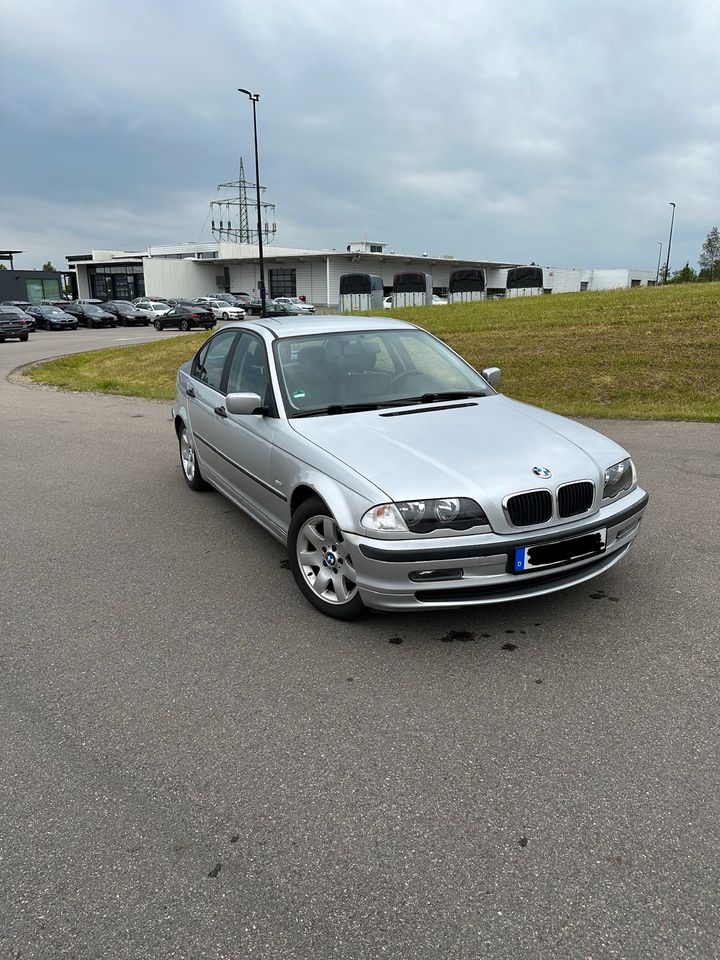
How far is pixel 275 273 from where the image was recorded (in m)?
71.4

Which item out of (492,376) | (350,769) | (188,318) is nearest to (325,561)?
(350,769)

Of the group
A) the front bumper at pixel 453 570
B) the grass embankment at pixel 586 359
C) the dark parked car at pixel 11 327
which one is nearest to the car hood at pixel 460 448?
the front bumper at pixel 453 570

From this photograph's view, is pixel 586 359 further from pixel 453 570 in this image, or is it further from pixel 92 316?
pixel 92 316

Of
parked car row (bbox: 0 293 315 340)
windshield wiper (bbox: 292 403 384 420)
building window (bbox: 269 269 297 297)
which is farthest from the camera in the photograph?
building window (bbox: 269 269 297 297)

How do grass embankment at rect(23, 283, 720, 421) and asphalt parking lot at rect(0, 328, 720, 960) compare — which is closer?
asphalt parking lot at rect(0, 328, 720, 960)

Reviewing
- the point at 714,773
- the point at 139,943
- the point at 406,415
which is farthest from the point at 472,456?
the point at 139,943

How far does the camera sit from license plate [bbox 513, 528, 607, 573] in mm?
3295

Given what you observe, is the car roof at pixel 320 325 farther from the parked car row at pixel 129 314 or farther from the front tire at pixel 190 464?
the parked car row at pixel 129 314

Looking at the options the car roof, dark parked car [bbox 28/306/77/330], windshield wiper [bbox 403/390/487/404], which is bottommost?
dark parked car [bbox 28/306/77/330]

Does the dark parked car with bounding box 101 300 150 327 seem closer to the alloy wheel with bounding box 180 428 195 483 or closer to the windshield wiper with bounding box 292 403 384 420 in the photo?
the alloy wheel with bounding box 180 428 195 483

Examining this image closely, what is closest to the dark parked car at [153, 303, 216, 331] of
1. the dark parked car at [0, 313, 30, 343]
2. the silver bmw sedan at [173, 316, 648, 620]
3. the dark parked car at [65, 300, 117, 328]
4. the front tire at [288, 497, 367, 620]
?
the dark parked car at [65, 300, 117, 328]

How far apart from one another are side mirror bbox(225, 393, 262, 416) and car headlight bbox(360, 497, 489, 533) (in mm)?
1412

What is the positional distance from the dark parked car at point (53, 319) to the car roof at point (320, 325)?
42.0m

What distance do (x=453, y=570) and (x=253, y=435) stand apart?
185 cm
